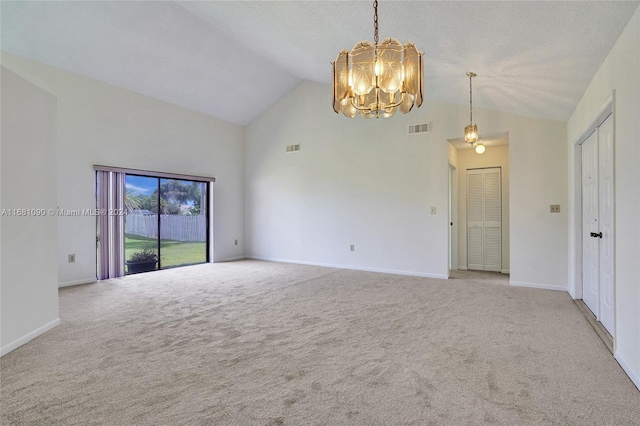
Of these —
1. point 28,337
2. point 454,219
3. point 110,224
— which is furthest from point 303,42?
point 28,337

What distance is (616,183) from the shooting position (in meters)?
2.62

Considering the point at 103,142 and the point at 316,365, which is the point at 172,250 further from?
the point at 316,365

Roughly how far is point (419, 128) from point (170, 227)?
5329mm

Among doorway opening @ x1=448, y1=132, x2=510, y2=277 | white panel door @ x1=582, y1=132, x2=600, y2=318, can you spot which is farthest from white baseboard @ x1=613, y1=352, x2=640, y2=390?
doorway opening @ x1=448, y1=132, x2=510, y2=277

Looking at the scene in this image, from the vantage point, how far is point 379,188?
6520 mm

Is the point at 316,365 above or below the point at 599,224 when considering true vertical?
below

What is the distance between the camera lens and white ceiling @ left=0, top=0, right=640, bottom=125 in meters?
2.77

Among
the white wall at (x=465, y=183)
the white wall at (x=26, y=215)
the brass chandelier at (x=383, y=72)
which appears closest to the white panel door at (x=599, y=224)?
the brass chandelier at (x=383, y=72)

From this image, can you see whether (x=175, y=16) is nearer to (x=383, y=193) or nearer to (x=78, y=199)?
(x=78, y=199)

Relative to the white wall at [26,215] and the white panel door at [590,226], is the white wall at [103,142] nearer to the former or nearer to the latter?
the white wall at [26,215]

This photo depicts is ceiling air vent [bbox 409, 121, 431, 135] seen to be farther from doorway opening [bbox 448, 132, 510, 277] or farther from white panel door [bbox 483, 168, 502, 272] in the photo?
white panel door [bbox 483, 168, 502, 272]

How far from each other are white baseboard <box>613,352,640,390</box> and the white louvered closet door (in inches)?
164

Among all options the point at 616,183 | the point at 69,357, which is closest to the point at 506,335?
the point at 616,183

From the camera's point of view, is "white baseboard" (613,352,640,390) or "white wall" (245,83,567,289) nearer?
"white baseboard" (613,352,640,390)
